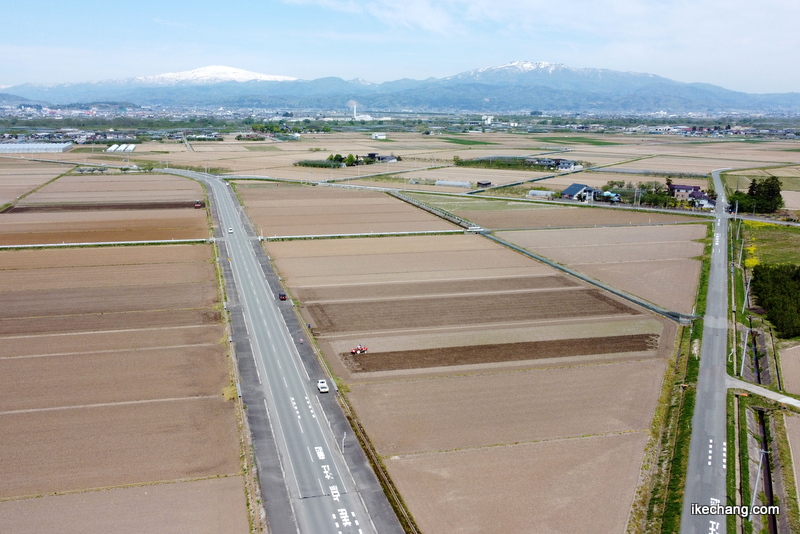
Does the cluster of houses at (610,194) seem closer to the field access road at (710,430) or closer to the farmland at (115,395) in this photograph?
the field access road at (710,430)

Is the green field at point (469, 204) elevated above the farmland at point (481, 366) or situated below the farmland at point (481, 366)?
above

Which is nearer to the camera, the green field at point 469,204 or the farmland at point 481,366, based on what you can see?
the farmland at point 481,366

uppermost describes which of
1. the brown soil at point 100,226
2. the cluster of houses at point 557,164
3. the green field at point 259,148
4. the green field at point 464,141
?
the green field at point 464,141

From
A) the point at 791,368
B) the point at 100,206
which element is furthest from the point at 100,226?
the point at 791,368

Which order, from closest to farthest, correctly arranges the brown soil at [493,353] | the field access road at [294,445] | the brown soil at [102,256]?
the field access road at [294,445], the brown soil at [493,353], the brown soil at [102,256]

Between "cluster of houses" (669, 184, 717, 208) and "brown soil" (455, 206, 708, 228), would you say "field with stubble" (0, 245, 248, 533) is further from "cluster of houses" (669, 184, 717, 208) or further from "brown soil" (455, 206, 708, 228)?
"cluster of houses" (669, 184, 717, 208)

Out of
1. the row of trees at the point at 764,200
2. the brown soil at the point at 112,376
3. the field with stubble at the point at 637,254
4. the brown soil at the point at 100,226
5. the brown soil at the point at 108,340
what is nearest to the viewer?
the brown soil at the point at 112,376

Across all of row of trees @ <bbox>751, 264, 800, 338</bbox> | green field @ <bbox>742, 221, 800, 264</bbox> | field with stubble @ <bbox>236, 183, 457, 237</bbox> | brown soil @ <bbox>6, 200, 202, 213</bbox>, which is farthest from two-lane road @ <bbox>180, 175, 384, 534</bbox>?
green field @ <bbox>742, 221, 800, 264</bbox>

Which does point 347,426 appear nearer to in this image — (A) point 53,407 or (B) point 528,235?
(A) point 53,407

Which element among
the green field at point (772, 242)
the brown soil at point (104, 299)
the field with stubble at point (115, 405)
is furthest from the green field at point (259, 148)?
the green field at point (772, 242)
